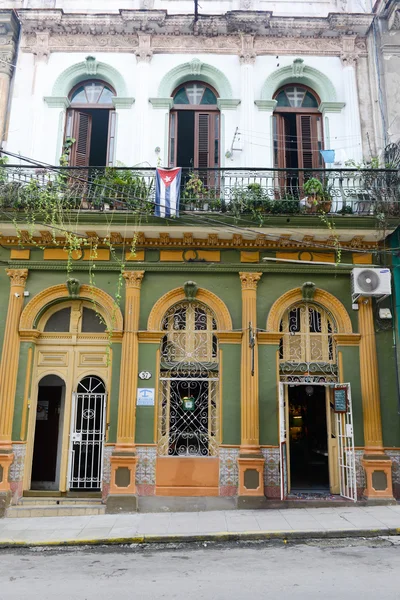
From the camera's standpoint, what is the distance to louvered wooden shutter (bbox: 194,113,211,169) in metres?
12.3

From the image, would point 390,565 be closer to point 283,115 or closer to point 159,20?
point 283,115

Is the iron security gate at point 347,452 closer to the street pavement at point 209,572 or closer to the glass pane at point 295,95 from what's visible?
the street pavement at point 209,572

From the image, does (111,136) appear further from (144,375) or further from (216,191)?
(144,375)

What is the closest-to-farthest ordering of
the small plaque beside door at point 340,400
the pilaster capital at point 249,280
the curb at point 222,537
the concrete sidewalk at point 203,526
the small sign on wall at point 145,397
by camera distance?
the curb at point 222,537
the concrete sidewalk at point 203,526
the small plaque beside door at point 340,400
the small sign on wall at point 145,397
the pilaster capital at point 249,280

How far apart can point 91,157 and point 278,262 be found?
5132 millimetres

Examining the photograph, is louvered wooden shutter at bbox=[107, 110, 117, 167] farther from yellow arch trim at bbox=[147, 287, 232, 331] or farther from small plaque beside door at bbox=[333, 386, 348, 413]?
small plaque beside door at bbox=[333, 386, 348, 413]

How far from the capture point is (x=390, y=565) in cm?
658

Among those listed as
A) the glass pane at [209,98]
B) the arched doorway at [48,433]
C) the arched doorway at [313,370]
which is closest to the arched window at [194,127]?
the glass pane at [209,98]

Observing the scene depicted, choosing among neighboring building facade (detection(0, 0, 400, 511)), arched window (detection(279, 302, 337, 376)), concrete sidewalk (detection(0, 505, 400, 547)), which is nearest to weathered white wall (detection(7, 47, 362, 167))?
neighboring building facade (detection(0, 0, 400, 511))

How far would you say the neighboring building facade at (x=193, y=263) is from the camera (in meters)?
10.7

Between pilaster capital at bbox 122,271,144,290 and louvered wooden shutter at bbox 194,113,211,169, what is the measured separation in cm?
305

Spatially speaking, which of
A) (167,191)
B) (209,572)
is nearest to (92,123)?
(167,191)

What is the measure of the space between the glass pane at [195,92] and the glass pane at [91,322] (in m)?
5.70

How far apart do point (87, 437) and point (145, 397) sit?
1527 mm
